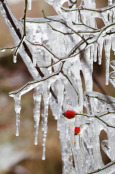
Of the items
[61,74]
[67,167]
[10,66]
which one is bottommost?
[10,66]

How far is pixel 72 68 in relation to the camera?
698 mm

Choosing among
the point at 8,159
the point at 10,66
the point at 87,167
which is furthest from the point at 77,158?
the point at 10,66

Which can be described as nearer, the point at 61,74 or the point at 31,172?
the point at 61,74

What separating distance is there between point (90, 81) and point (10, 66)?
4.54 m

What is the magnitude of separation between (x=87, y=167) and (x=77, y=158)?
1.8 inches

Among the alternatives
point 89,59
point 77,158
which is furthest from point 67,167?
point 89,59

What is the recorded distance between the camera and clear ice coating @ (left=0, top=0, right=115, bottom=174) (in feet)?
2.14

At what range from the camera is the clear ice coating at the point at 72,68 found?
651mm

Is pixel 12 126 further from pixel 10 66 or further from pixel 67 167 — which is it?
pixel 67 167

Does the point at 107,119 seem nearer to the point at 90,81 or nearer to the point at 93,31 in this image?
the point at 90,81

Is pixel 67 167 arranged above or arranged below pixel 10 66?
above

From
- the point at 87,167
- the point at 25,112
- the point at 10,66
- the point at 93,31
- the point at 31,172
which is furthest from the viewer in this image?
the point at 10,66

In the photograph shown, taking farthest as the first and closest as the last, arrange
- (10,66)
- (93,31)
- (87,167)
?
(10,66), (87,167), (93,31)

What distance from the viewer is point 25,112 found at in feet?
12.4
